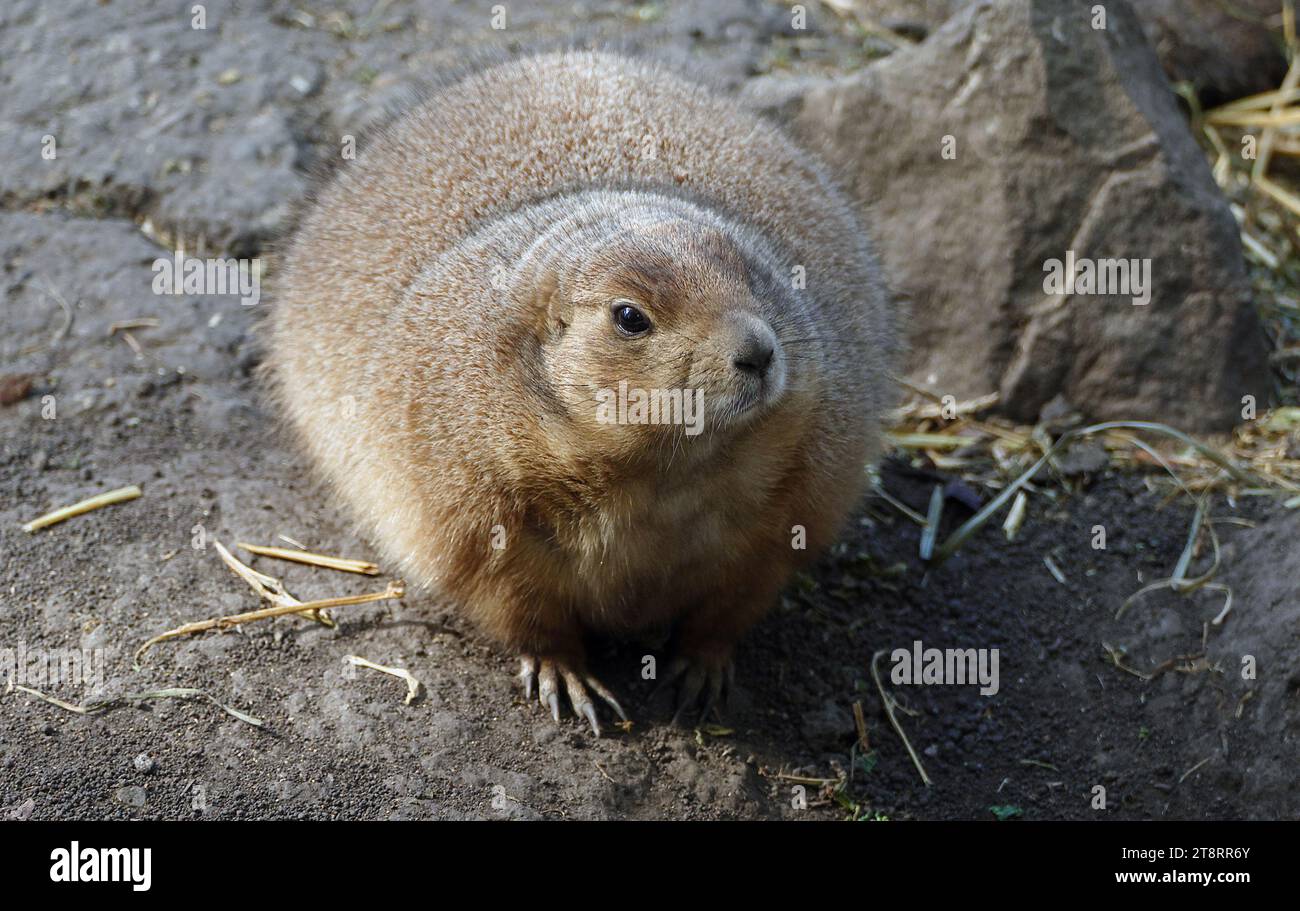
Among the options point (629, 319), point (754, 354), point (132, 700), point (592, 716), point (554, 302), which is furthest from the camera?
point (592, 716)

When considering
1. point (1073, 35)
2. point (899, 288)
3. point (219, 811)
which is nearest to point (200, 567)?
point (219, 811)

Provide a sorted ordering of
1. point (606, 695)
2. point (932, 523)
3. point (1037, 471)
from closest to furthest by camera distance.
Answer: point (606, 695)
point (932, 523)
point (1037, 471)

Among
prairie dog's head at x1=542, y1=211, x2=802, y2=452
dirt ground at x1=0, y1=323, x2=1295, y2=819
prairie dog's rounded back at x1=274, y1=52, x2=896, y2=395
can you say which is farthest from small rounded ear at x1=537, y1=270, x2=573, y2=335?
dirt ground at x1=0, y1=323, x2=1295, y2=819

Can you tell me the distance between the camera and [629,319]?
14.3 ft

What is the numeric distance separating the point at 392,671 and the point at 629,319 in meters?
1.76

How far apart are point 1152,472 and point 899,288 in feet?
5.43

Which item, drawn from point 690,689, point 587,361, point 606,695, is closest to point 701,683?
point 690,689

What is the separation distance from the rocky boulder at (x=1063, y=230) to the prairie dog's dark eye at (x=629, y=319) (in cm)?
304

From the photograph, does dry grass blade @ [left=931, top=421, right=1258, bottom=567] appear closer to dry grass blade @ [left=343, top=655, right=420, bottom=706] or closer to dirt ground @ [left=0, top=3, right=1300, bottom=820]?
dirt ground @ [left=0, top=3, right=1300, bottom=820]

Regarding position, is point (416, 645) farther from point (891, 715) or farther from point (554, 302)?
point (891, 715)

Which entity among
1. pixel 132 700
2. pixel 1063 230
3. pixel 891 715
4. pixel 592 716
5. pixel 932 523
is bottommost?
pixel 891 715

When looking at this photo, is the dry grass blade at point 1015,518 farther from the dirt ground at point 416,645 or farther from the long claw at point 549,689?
the long claw at point 549,689

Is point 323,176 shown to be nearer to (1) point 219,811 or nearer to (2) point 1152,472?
(1) point 219,811

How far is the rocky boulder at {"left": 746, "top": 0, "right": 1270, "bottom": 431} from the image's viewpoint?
7008 mm
